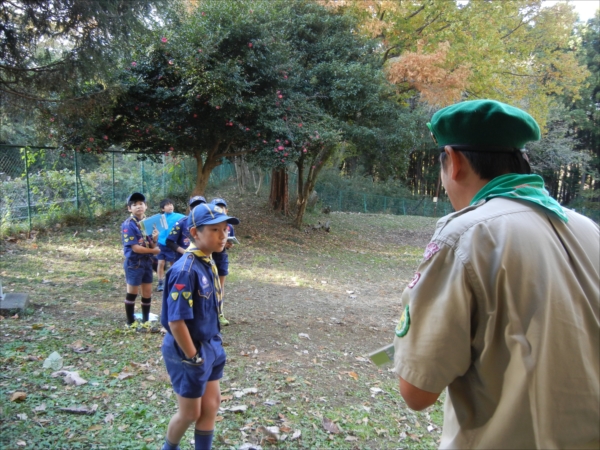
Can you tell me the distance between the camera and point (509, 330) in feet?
3.96

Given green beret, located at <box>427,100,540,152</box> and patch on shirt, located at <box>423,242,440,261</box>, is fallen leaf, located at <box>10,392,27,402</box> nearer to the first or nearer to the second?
patch on shirt, located at <box>423,242,440,261</box>

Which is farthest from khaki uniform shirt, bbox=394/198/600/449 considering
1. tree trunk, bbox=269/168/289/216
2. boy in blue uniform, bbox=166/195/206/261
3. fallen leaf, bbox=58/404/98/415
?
tree trunk, bbox=269/168/289/216

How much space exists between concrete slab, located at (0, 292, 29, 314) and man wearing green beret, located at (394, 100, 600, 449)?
656 cm

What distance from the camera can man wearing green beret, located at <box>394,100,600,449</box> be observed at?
1.18 metres

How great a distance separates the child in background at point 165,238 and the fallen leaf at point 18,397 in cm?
284

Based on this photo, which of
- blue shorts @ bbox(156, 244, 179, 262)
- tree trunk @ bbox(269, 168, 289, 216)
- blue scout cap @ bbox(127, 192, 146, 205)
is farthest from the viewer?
tree trunk @ bbox(269, 168, 289, 216)

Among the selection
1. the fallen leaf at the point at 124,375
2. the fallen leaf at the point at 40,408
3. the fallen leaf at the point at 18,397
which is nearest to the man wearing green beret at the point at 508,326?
the fallen leaf at the point at 40,408

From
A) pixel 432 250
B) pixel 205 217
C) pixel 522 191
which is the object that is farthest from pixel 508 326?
pixel 205 217

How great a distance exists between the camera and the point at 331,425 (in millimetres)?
4062

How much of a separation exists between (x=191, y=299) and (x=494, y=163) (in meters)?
2.03

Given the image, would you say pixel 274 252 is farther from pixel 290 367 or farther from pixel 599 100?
pixel 599 100

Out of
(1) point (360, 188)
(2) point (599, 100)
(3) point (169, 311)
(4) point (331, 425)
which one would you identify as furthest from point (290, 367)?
(2) point (599, 100)

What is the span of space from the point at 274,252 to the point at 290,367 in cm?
826

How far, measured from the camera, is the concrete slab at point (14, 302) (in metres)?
6.35
